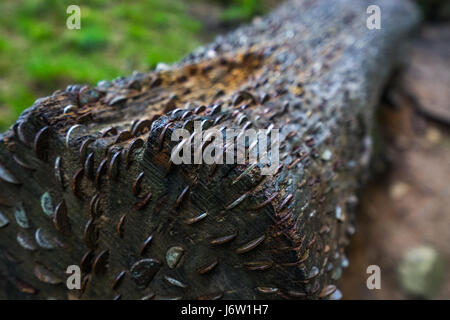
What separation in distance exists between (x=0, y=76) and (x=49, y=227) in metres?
2.03

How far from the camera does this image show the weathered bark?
3.21 feet

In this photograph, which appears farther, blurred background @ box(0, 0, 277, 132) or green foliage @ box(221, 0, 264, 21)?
green foliage @ box(221, 0, 264, 21)

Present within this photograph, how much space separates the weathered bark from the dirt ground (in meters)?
1.25

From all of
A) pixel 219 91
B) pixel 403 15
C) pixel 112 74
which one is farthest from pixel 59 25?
pixel 403 15

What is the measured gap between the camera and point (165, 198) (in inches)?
39.9

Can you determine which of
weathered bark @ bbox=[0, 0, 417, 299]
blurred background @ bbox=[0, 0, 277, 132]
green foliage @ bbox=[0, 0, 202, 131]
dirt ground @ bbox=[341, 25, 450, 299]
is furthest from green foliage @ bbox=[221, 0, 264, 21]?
weathered bark @ bbox=[0, 0, 417, 299]

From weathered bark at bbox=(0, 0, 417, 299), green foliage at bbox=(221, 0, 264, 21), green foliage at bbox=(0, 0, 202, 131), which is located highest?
green foliage at bbox=(221, 0, 264, 21)

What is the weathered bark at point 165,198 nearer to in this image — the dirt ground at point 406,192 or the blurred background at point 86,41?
the dirt ground at point 406,192

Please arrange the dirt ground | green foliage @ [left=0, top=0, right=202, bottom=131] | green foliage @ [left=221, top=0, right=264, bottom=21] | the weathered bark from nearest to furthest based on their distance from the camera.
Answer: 1. the weathered bark
2. the dirt ground
3. green foliage @ [left=0, top=0, right=202, bottom=131]
4. green foliage @ [left=221, top=0, right=264, bottom=21]

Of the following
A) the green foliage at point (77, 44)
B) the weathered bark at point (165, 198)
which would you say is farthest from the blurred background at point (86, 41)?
the weathered bark at point (165, 198)

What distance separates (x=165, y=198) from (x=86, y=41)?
107 inches

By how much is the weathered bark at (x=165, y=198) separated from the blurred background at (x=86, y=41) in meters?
1.42

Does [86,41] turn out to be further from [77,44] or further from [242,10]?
[242,10]

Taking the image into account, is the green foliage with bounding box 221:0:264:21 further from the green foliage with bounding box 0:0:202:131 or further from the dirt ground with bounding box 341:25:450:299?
the dirt ground with bounding box 341:25:450:299
